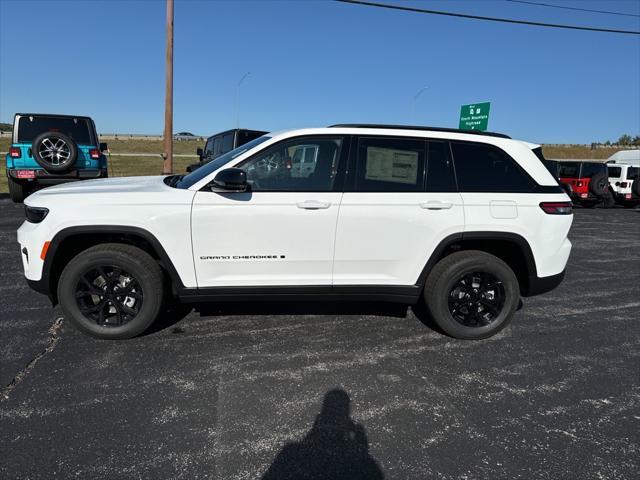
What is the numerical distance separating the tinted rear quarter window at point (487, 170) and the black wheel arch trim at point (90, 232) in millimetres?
2557

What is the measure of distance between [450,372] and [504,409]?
1.77 ft

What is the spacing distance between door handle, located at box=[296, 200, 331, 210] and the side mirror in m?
0.48

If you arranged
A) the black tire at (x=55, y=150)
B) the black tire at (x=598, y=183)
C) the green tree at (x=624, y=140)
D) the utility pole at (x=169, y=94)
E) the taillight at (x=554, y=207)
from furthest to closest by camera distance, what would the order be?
the green tree at (x=624, y=140), the black tire at (x=598, y=183), the utility pole at (x=169, y=94), the black tire at (x=55, y=150), the taillight at (x=554, y=207)

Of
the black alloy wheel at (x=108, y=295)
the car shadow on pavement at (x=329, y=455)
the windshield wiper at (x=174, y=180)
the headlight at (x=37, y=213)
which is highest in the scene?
the windshield wiper at (x=174, y=180)

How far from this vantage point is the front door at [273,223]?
356cm

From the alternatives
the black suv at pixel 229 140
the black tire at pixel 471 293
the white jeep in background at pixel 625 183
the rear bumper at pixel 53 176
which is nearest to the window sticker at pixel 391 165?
the black tire at pixel 471 293

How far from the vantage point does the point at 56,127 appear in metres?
10.7

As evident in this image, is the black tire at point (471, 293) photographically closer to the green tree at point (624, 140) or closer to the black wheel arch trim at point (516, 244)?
the black wheel arch trim at point (516, 244)

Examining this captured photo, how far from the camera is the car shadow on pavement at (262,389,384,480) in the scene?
2.31 metres

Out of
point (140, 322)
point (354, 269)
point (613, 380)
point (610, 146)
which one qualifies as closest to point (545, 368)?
point (613, 380)

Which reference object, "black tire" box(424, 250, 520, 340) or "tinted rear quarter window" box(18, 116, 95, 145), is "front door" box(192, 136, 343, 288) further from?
"tinted rear quarter window" box(18, 116, 95, 145)

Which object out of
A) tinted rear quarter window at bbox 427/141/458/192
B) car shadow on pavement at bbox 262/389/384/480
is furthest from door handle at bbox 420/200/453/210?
car shadow on pavement at bbox 262/389/384/480

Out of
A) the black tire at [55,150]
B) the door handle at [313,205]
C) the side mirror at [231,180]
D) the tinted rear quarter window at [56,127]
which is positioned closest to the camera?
the side mirror at [231,180]

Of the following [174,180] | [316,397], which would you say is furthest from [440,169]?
[174,180]
